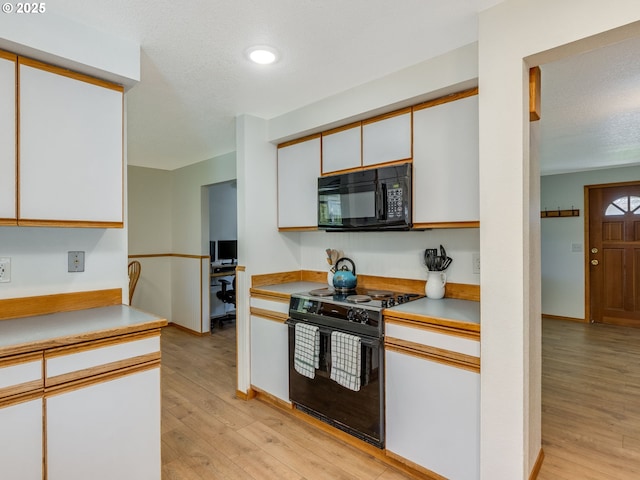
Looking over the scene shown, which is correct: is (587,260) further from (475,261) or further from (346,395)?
(346,395)

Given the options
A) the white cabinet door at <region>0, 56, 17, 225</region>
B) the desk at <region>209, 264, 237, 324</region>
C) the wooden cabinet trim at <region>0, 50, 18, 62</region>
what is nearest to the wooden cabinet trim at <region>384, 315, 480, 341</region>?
the white cabinet door at <region>0, 56, 17, 225</region>

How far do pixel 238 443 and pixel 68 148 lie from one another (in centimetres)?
202

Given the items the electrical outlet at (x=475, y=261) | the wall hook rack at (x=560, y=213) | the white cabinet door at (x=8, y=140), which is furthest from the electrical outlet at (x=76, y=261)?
the wall hook rack at (x=560, y=213)

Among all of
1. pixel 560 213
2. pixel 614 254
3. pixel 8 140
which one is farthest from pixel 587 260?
pixel 8 140

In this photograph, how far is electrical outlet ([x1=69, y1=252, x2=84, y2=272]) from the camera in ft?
6.40

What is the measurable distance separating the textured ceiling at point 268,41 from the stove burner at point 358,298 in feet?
4.82

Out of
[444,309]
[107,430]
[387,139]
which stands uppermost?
[387,139]

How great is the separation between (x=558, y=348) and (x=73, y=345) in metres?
4.76

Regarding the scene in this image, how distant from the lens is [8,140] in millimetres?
1589

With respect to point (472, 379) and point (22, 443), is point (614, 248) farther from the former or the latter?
point (22, 443)

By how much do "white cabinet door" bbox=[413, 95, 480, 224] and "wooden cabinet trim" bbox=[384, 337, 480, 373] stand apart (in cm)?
75

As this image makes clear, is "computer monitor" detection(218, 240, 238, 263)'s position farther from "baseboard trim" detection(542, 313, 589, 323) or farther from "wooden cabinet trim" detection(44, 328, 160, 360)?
"baseboard trim" detection(542, 313, 589, 323)

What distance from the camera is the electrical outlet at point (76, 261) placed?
6.40ft

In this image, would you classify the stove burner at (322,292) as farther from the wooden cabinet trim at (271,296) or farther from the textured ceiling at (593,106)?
the textured ceiling at (593,106)
